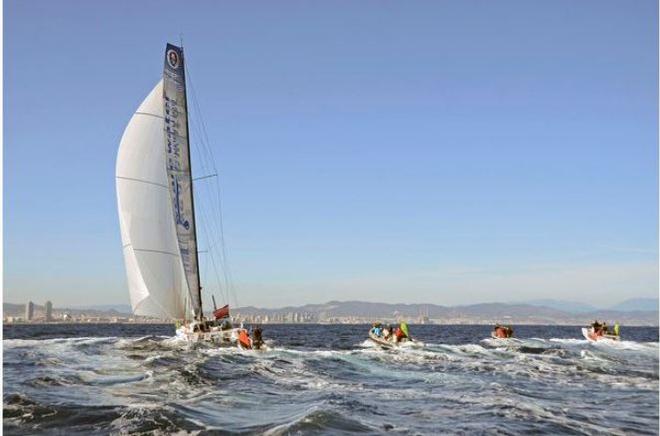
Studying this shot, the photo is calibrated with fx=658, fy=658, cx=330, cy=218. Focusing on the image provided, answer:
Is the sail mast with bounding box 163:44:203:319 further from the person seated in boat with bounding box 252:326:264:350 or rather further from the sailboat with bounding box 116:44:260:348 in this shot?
the person seated in boat with bounding box 252:326:264:350

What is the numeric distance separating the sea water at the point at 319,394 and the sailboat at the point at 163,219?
22.9ft

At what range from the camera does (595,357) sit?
40.2 meters

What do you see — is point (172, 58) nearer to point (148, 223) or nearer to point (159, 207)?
point (159, 207)

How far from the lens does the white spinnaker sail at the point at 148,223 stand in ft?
144

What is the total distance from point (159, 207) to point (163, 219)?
2.89 feet

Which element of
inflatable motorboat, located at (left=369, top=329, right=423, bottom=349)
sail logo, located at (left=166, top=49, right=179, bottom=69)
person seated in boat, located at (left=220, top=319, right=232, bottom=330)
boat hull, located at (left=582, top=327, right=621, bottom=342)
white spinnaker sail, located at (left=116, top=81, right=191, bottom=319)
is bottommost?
boat hull, located at (left=582, top=327, right=621, bottom=342)

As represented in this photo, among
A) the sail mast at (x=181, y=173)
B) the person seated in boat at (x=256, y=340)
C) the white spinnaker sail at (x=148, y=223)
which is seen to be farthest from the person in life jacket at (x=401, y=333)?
the white spinnaker sail at (x=148, y=223)

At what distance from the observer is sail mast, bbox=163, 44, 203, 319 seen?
46938 millimetres

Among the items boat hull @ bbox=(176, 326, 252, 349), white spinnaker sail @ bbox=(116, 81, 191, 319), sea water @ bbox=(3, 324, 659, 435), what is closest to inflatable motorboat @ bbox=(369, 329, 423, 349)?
sea water @ bbox=(3, 324, 659, 435)

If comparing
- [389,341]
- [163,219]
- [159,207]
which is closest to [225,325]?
[163,219]

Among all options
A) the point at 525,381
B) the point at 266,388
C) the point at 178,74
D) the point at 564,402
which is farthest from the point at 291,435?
the point at 178,74

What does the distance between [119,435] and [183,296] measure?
31760mm

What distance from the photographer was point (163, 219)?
4594cm

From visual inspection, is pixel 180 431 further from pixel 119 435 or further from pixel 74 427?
pixel 74 427
